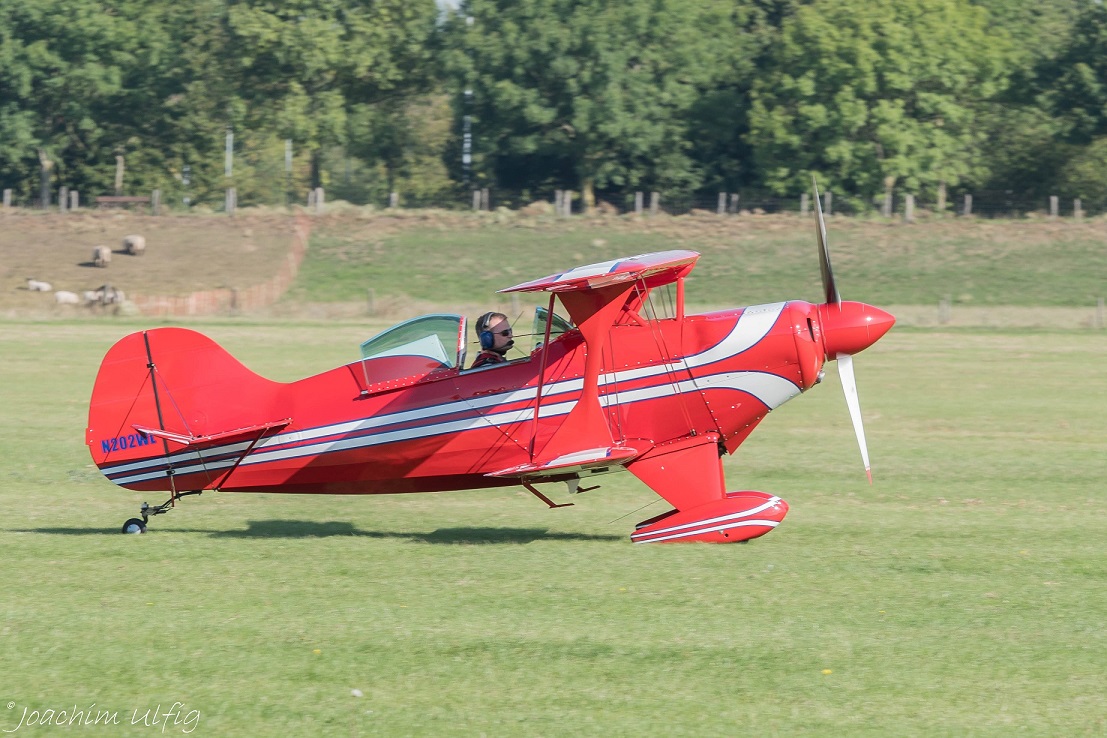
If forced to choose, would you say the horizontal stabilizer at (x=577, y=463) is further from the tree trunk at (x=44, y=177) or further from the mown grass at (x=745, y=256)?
the tree trunk at (x=44, y=177)

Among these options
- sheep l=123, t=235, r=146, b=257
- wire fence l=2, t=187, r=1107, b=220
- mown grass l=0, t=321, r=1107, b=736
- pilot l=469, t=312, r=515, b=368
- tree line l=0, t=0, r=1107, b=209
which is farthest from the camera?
tree line l=0, t=0, r=1107, b=209

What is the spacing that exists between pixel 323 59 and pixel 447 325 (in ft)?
208

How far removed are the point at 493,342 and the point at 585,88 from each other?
57.0 metres

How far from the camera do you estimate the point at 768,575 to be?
9.65 meters

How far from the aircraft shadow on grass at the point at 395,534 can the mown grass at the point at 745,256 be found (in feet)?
112

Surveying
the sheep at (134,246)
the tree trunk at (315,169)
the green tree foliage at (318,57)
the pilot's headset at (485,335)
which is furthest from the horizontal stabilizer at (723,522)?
the tree trunk at (315,169)

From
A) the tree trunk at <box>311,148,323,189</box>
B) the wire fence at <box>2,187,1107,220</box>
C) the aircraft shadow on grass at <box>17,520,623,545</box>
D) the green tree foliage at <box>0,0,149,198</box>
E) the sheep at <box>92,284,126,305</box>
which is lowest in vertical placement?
the sheep at <box>92,284,126,305</box>

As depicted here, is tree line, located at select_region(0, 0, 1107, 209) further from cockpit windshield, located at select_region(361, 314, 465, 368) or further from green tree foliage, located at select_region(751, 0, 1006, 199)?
cockpit windshield, located at select_region(361, 314, 465, 368)

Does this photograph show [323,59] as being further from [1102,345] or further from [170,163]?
[1102,345]

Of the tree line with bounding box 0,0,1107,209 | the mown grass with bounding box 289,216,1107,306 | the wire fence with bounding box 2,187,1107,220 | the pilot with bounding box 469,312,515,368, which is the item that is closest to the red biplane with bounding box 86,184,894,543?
the pilot with bounding box 469,312,515,368

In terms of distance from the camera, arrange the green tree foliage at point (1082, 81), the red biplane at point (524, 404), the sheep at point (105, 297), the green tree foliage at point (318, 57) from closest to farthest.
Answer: the red biplane at point (524, 404), the sheep at point (105, 297), the green tree foliage at point (1082, 81), the green tree foliage at point (318, 57)

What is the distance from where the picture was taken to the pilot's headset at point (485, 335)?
37.3 feet

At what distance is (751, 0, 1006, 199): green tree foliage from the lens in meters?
63.1

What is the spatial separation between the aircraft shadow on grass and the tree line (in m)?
54.3
